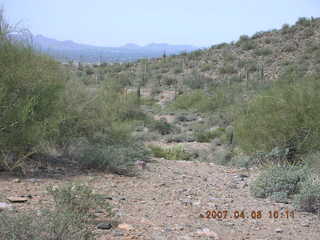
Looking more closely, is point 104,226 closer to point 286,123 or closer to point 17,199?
point 17,199

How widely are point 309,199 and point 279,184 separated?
3.07 ft

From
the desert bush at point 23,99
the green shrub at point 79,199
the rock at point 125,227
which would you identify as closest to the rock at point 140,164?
the desert bush at point 23,99

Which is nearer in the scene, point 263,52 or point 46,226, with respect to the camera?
point 46,226

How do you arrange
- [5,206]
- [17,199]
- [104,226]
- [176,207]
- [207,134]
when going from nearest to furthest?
[104,226], [5,206], [17,199], [176,207], [207,134]

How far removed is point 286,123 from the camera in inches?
470

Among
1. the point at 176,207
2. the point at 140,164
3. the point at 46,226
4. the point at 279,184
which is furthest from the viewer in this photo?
the point at 140,164

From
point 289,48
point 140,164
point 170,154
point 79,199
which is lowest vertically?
point 170,154

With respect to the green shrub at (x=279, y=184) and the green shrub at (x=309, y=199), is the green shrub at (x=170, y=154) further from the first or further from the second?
the green shrub at (x=309, y=199)

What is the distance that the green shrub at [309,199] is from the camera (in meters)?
7.73

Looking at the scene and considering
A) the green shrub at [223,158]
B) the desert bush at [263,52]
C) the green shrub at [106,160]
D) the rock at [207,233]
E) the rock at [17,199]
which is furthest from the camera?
the desert bush at [263,52]

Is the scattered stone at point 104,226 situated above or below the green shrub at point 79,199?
below

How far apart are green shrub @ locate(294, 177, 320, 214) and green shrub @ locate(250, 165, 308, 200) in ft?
1.94
